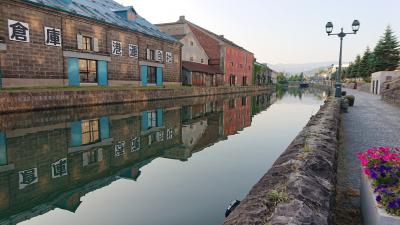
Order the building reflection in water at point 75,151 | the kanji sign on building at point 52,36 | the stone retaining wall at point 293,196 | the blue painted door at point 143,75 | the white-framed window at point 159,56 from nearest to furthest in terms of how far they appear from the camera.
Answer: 1. the stone retaining wall at point 293,196
2. the building reflection in water at point 75,151
3. the kanji sign on building at point 52,36
4. the blue painted door at point 143,75
5. the white-framed window at point 159,56

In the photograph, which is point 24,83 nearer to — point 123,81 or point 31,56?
point 31,56

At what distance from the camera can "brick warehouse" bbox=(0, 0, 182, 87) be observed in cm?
1802

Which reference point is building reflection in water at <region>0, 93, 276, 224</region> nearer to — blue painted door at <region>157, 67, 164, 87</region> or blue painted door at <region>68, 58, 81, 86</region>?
blue painted door at <region>68, 58, 81, 86</region>

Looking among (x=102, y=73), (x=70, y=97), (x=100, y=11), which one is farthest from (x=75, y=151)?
(x=100, y=11)

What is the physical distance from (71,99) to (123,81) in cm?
1017

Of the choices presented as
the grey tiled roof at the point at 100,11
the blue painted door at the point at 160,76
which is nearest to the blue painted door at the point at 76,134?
the grey tiled roof at the point at 100,11

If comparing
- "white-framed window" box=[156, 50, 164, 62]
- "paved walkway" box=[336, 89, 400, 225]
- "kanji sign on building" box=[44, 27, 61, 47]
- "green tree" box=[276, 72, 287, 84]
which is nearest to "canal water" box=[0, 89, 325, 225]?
"paved walkway" box=[336, 89, 400, 225]

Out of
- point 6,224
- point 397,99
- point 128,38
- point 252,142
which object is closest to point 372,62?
point 397,99

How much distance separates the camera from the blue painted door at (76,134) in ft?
31.0

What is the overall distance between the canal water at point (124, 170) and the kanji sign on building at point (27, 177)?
0.02m

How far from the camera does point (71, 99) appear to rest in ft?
60.4

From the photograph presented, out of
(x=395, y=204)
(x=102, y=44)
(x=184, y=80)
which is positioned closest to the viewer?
(x=395, y=204)

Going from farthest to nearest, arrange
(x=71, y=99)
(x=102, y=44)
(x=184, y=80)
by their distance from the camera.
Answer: (x=184, y=80)
(x=102, y=44)
(x=71, y=99)

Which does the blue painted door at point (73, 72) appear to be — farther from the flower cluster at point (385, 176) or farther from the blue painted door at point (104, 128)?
the flower cluster at point (385, 176)
